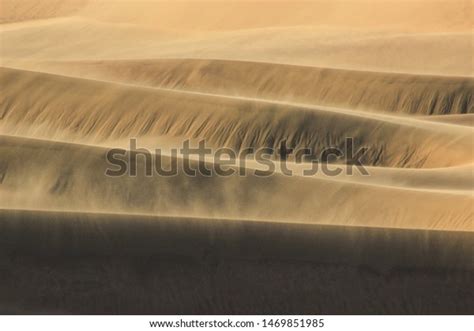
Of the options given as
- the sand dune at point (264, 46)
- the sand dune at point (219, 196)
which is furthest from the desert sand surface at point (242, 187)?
the sand dune at point (264, 46)

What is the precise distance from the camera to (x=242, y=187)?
64.3 feet

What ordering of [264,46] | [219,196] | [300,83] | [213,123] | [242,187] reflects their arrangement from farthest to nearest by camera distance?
[264,46]
[300,83]
[213,123]
[242,187]
[219,196]

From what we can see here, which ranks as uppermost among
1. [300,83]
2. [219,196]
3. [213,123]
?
[300,83]

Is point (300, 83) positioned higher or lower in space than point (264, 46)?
lower

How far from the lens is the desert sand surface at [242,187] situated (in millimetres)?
16438

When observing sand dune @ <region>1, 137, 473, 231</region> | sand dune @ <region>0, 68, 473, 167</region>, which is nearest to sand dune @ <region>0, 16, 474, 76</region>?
sand dune @ <region>0, 68, 473, 167</region>

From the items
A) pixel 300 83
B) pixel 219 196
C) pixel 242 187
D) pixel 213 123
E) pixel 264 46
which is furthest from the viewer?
pixel 264 46

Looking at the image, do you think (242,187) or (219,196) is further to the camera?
(242,187)

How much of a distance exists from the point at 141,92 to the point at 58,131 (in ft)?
7.92

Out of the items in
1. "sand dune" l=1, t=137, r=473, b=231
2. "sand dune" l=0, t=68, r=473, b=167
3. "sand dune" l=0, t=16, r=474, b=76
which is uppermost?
"sand dune" l=0, t=16, r=474, b=76

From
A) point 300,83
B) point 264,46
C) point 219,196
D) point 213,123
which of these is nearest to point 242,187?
point 219,196

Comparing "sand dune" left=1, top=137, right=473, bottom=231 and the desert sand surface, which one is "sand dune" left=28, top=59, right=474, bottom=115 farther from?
"sand dune" left=1, top=137, right=473, bottom=231

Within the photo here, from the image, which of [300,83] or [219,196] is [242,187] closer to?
[219,196]

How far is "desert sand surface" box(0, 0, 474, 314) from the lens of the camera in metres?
16.4
